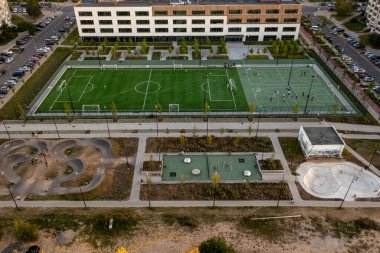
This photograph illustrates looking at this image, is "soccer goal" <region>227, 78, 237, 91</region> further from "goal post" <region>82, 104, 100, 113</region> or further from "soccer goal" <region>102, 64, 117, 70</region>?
"goal post" <region>82, 104, 100, 113</region>

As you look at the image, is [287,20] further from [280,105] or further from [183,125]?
[183,125]

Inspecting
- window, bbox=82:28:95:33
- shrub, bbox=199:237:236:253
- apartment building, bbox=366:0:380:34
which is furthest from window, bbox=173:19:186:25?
shrub, bbox=199:237:236:253

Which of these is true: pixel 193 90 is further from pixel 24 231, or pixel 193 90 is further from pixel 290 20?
pixel 24 231

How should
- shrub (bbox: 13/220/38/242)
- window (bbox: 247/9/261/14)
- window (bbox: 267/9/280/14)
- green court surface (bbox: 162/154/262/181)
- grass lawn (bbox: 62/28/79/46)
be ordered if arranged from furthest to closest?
grass lawn (bbox: 62/28/79/46)
window (bbox: 267/9/280/14)
window (bbox: 247/9/261/14)
green court surface (bbox: 162/154/262/181)
shrub (bbox: 13/220/38/242)

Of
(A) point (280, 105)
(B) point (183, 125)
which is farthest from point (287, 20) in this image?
(B) point (183, 125)

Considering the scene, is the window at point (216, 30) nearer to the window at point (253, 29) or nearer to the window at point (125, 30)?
the window at point (253, 29)

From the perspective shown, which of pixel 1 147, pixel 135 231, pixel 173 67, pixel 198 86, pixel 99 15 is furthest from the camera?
pixel 99 15
